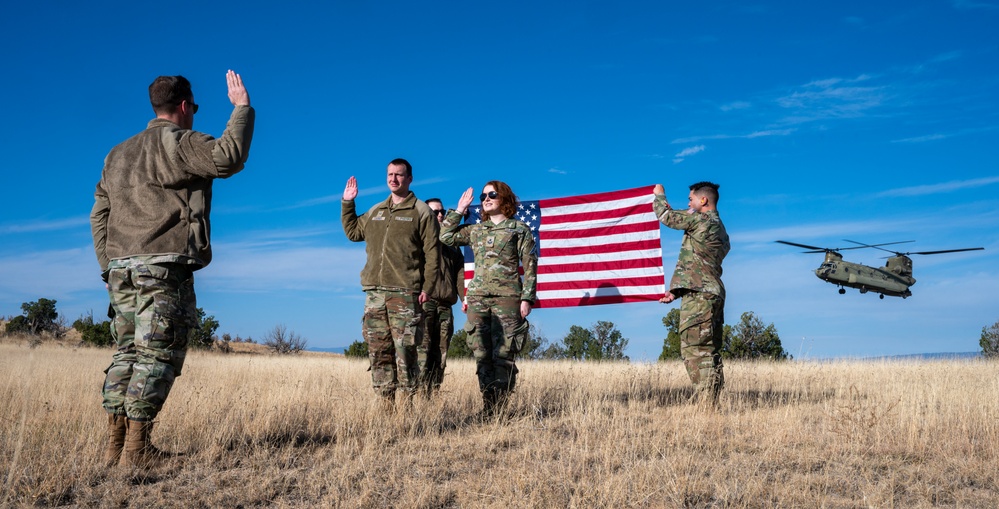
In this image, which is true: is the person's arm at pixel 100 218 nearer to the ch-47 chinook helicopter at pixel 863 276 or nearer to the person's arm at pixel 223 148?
the person's arm at pixel 223 148

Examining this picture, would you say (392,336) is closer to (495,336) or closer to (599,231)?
(495,336)

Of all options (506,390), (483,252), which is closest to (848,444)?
(506,390)

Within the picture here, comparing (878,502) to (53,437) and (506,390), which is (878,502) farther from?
(53,437)

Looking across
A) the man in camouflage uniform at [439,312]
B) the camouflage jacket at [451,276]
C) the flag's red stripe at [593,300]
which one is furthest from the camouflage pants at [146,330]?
the flag's red stripe at [593,300]

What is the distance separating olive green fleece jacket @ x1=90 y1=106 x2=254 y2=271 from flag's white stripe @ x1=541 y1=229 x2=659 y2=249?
6903mm

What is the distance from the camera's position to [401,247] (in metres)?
7.36

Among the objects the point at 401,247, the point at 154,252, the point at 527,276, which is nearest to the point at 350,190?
the point at 401,247

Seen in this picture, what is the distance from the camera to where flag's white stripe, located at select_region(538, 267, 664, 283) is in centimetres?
1078

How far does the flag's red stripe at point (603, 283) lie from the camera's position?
10734 mm

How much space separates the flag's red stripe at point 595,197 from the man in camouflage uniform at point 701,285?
2692mm

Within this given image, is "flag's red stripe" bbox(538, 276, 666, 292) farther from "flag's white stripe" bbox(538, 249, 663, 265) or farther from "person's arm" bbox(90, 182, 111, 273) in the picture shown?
"person's arm" bbox(90, 182, 111, 273)

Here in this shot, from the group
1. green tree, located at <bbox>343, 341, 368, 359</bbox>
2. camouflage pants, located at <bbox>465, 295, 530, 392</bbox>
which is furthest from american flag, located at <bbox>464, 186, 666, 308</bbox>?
green tree, located at <bbox>343, 341, 368, 359</bbox>

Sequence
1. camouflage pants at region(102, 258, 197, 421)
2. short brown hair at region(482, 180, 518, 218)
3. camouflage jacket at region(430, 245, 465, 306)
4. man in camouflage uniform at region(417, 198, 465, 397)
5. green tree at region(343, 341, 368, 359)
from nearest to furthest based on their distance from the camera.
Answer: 1. camouflage pants at region(102, 258, 197, 421)
2. short brown hair at region(482, 180, 518, 218)
3. man in camouflage uniform at region(417, 198, 465, 397)
4. camouflage jacket at region(430, 245, 465, 306)
5. green tree at region(343, 341, 368, 359)

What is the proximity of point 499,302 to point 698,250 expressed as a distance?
2.39m
